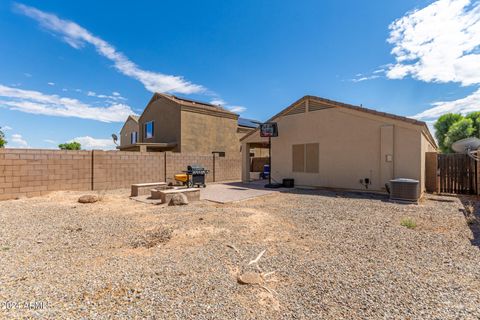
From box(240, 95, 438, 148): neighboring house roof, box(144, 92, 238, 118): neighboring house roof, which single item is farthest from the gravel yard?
box(144, 92, 238, 118): neighboring house roof

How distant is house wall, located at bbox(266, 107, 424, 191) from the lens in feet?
30.6

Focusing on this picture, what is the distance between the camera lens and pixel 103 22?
35.9ft

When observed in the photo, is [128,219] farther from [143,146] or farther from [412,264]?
[143,146]

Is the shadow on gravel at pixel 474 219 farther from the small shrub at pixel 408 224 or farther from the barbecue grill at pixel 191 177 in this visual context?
the barbecue grill at pixel 191 177

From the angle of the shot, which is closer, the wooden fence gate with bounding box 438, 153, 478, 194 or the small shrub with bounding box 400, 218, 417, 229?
the small shrub with bounding box 400, 218, 417, 229

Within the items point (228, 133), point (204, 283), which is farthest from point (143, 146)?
point (204, 283)

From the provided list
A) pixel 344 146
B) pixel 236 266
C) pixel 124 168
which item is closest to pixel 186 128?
pixel 124 168

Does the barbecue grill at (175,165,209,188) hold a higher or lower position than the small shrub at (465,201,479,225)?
higher

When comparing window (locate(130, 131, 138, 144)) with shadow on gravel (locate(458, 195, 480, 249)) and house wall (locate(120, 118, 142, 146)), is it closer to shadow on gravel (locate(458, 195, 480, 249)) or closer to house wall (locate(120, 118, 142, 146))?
house wall (locate(120, 118, 142, 146))

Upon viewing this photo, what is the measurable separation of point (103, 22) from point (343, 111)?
12457 mm

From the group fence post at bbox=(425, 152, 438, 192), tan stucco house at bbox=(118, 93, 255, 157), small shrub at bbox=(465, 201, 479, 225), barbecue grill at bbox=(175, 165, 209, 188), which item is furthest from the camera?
tan stucco house at bbox=(118, 93, 255, 157)

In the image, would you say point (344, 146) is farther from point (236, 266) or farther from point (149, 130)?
point (149, 130)

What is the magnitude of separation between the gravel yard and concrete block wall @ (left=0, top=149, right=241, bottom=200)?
367 centimetres

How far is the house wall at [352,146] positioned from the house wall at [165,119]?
32.0ft
